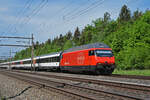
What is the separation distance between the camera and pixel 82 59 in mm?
21203

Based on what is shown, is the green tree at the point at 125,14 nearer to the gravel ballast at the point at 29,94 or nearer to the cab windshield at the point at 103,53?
the cab windshield at the point at 103,53

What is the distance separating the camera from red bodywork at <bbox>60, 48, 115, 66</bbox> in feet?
61.9

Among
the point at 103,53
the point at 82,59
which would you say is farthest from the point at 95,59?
the point at 82,59

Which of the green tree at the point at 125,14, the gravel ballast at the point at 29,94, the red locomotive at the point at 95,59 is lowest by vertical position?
the gravel ballast at the point at 29,94

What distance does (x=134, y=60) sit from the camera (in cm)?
3569

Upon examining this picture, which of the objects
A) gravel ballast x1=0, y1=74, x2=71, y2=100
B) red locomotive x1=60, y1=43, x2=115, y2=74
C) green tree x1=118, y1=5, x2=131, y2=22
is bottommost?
gravel ballast x1=0, y1=74, x2=71, y2=100

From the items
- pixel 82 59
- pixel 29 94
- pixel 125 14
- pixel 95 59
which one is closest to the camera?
pixel 29 94

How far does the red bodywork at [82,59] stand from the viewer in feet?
61.9

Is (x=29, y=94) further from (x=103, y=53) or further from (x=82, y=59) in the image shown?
(x=82, y=59)

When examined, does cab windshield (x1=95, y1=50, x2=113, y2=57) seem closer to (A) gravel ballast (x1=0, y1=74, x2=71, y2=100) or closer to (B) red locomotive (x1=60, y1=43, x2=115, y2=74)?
(B) red locomotive (x1=60, y1=43, x2=115, y2=74)

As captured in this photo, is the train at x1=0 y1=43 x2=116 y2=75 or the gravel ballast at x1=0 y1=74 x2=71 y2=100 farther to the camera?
the train at x1=0 y1=43 x2=116 y2=75

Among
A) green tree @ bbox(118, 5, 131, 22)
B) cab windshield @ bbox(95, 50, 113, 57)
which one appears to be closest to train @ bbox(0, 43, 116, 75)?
cab windshield @ bbox(95, 50, 113, 57)

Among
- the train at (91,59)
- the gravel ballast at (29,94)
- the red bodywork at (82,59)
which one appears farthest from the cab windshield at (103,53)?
the gravel ballast at (29,94)

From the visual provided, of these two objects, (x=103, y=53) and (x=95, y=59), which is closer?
(x=95, y=59)
